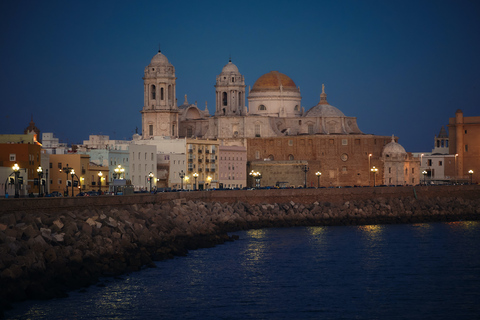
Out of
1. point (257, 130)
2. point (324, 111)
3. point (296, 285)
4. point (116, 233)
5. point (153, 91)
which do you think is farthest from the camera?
point (324, 111)

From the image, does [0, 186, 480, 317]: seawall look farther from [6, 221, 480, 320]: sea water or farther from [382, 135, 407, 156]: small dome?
[382, 135, 407, 156]: small dome

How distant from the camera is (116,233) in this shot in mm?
46281

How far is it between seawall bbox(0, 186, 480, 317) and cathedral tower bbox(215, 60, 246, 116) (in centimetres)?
3268

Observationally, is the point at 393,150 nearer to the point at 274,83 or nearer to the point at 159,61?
the point at 274,83

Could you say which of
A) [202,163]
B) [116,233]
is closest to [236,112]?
[202,163]

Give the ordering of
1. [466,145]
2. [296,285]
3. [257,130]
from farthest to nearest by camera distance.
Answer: [257,130], [466,145], [296,285]

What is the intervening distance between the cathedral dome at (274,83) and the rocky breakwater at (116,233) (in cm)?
4368

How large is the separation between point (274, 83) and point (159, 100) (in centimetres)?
2084

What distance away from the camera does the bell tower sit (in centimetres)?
10250

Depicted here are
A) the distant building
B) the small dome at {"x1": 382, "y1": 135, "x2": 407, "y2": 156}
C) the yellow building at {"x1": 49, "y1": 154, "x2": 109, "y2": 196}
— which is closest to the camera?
the yellow building at {"x1": 49, "y1": 154, "x2": 109, "y2": 196}

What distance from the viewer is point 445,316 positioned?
117 feet

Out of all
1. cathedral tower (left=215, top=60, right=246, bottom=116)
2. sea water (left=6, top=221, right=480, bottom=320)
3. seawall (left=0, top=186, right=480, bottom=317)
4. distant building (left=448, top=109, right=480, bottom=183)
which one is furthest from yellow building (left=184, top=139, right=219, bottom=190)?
sea water (left=6, top=221, right=480, bottom=320)

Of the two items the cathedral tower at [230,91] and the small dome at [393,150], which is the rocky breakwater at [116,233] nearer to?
the small dome at [393,150]

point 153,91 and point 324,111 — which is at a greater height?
point 153,91
